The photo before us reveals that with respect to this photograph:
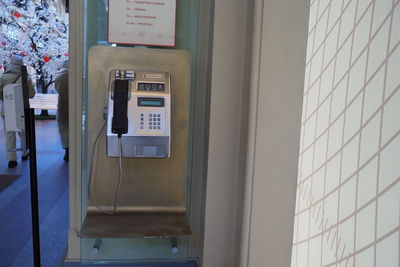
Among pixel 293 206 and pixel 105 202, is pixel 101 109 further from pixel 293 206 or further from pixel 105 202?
pixel 293 206

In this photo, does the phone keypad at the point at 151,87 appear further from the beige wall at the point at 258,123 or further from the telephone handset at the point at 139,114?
the beige wall at the point at 258,123

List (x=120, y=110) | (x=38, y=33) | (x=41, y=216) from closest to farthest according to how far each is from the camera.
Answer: (x=120, y=110), (x=41, y=216), (x=38, y=33)

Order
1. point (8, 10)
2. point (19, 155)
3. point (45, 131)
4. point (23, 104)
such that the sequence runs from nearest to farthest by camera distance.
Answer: point (23, 104) → point (19, 155) → point (8, 10) → point (45, 131)

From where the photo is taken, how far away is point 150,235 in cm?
199

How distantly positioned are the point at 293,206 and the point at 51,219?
92.7 inches

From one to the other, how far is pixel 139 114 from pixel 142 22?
567mm

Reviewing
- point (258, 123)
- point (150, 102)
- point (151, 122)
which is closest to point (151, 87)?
point (150, 102)

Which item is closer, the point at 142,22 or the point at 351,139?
the point at 351,139

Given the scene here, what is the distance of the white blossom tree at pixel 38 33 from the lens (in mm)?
6957

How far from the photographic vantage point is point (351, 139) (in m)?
1.89

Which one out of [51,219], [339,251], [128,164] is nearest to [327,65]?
[339,251]

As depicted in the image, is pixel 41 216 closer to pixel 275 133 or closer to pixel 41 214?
pixel 41 214

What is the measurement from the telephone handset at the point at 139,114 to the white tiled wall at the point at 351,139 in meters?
0.93

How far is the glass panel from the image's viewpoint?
2.19 meters
